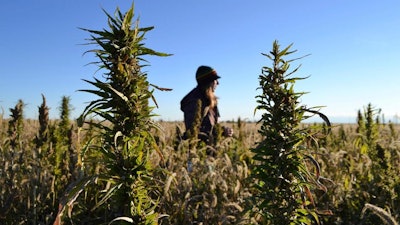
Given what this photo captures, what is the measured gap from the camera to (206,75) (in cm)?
692

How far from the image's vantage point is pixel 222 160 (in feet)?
14.7

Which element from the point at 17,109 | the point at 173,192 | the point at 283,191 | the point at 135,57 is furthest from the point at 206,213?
the point at 17,109

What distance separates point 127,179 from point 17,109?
3602mm

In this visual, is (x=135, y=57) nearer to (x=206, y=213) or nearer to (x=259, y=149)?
(x=259, y=149)

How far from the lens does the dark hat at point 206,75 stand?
6.91 metres

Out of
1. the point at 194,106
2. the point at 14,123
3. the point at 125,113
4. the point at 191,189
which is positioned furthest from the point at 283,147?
the point at 194,106

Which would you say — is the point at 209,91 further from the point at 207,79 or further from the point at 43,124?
the point at 43,124

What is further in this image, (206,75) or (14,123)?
(206,75)

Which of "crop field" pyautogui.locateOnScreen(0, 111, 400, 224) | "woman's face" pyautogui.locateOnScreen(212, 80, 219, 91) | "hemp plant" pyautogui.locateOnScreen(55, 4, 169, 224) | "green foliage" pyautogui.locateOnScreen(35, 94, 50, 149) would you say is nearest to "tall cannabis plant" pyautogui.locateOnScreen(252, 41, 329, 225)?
"hemp plant" pyautogui.locateOnScreen(55, 4, 169, 224)

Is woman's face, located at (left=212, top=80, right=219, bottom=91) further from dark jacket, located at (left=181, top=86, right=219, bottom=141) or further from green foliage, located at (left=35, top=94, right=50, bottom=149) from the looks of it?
green foliage, located at (left=35, top=94, right=50, bottom=149)

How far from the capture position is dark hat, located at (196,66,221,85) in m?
6.91

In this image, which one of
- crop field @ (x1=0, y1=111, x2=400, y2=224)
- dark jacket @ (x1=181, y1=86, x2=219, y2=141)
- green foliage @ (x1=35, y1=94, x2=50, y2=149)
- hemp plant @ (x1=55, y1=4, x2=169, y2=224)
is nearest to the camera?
hemp plant @ (x1=55, y1=4, x2=169, y2=224)

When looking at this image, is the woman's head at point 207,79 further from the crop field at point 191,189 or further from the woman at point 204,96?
the crop field at point 191,189

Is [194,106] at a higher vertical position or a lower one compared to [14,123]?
higher
